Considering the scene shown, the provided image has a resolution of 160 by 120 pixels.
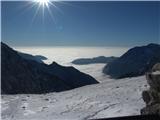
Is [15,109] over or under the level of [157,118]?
under

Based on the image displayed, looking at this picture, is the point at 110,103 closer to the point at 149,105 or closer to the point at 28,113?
the point at 28,113

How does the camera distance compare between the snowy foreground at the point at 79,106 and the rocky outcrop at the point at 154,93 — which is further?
the snowy foreground at the point at 79,106

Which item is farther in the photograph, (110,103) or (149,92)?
(110,103)

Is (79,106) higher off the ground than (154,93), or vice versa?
(154,93)

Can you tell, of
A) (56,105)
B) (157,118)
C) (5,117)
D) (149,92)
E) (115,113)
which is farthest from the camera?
(56,105)

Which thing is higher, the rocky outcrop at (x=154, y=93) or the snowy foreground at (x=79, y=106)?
the rocky outcrop at (x=154, y=93)

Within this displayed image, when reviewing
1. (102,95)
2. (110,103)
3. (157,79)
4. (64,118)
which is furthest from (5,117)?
(157,79)

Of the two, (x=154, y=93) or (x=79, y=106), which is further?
(x=79, y=106)

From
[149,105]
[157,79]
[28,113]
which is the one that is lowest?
[28,113]
